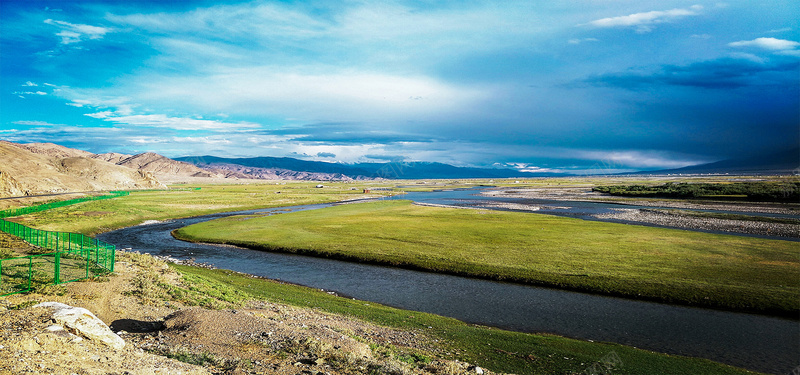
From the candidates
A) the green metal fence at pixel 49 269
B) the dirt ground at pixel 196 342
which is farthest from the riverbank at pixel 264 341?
the green metal fence at pixel 49 269

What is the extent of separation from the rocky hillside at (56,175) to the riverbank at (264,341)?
108893 mm

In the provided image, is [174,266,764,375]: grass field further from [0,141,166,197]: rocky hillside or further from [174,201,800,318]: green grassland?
[0,141,166,197]: rocky hillside

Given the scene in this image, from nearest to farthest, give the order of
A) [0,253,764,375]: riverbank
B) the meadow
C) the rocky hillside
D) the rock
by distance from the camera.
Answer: [0,253,764,375]: riverbank → the rock → the meadow → the rocky hillside

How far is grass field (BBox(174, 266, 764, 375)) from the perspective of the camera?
15508 millimetres

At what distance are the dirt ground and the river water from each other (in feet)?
25.2

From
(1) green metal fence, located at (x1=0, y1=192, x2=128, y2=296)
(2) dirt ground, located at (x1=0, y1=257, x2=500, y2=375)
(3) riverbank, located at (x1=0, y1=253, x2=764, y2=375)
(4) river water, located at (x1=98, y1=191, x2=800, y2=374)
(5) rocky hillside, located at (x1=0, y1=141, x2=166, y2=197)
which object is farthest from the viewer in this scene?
(5) rocky hillside, located at (x1=0, y1=141, x2=166, y2=197)

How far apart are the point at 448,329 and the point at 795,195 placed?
382ft

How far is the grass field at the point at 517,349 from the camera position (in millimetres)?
15508

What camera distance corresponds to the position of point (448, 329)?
20.1 meters

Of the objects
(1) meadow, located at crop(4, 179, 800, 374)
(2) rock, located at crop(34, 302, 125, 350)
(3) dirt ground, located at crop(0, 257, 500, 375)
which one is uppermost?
(2) rock, located at crop(34, 302, 125, 350)

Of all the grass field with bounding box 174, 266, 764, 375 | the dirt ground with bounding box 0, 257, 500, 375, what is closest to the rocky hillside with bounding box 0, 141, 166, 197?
the dirt ground with bounding box 0, 257, 500, 375

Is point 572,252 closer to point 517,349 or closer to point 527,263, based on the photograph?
point 527,263

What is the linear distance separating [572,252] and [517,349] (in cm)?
2382

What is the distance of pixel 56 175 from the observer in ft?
423
